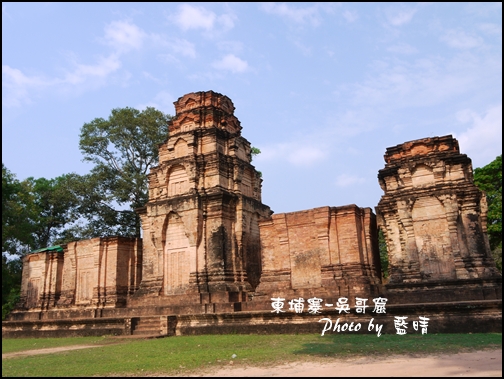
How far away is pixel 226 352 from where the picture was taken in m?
10.2

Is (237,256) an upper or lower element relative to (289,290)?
upper

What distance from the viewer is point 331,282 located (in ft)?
55.2

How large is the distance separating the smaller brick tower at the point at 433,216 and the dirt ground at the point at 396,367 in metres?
7.95

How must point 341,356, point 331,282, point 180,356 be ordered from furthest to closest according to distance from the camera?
point 331,282, point 180,356, point 341,356

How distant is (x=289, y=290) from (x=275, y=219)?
300cm

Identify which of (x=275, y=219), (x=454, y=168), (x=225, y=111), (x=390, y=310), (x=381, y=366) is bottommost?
(x=381, y=366)

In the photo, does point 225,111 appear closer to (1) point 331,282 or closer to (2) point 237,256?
(2) point 237,256

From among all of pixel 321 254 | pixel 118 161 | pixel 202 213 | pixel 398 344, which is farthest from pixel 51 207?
→ pixel 398 344

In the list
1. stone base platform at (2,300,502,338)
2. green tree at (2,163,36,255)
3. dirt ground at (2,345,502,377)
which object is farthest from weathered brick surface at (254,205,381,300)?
green tree at (2,163,36,255)

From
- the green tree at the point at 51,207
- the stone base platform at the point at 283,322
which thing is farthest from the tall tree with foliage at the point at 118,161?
the stone base platform at the point at 283,322

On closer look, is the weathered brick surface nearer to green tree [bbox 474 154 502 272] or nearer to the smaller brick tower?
the smaller brick tower

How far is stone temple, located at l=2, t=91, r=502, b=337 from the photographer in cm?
1516

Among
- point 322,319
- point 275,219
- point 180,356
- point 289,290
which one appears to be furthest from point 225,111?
point 180,356

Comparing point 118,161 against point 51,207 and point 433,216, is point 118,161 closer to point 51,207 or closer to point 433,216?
point 51,207
